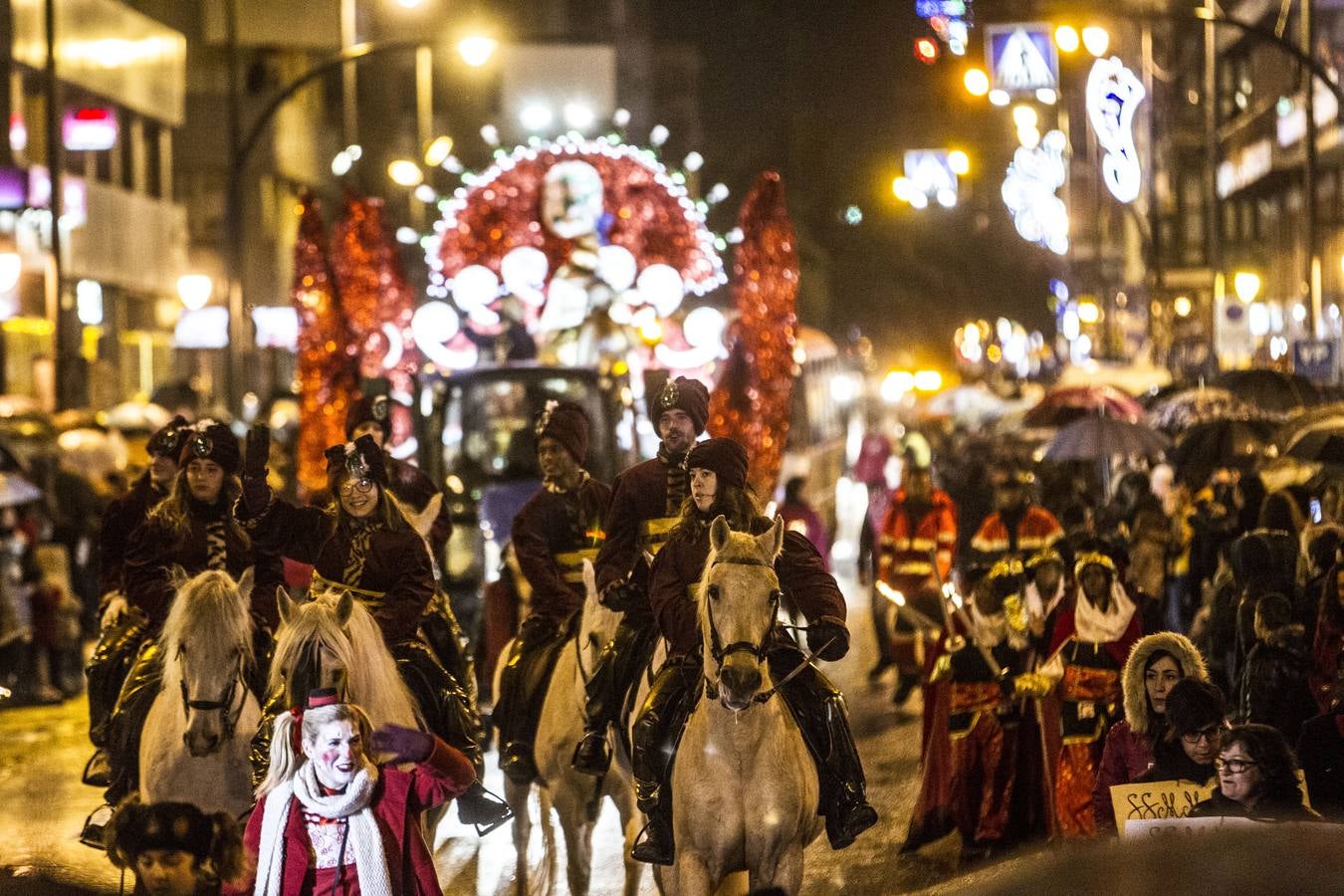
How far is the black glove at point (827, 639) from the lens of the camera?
8203 mm

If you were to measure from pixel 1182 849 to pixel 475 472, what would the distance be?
17419 mm

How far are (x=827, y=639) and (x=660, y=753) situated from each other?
810 mm

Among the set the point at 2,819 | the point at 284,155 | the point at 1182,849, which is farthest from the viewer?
the point at 284,155

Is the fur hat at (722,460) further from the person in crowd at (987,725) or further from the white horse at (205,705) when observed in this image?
the person in crowd at (987,725)

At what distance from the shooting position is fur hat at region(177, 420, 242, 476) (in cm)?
1023

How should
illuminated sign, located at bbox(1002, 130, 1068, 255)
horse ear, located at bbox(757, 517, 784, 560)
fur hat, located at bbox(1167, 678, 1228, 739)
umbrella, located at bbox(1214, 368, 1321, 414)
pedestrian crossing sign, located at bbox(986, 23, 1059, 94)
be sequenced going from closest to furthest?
fur hat, located at bbox(1167, 678, 1228, 739) < horse ear, located at bbox(757, 517, 784, 560) < umbrella, located at bbox(1214, 368, 1321, 414) < pedestrian crossing sign, located at bbox(986, 23, 1059, 94) < illuminated sign, located at bbox(1002, 130, 1068, 255)

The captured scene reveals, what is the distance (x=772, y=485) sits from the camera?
25719mm

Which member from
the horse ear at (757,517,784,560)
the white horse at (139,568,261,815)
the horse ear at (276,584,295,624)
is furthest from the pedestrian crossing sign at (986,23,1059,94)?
the horse ear at (276,584,295,624)

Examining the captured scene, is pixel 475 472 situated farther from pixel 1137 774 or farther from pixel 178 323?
pixel 178 323

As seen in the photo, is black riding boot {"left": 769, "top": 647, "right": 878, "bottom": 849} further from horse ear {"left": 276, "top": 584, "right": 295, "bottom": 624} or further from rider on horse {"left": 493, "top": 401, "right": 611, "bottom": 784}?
rider on horse {"left": 493, "top": 401, "right": 611, "bottom": 784}

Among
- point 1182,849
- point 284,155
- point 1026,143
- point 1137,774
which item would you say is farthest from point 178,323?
point 1182,849

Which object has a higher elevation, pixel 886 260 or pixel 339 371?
pixel 886 260

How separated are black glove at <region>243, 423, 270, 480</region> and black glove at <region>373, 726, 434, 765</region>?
334 cm

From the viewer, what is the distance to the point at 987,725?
40.4ft
